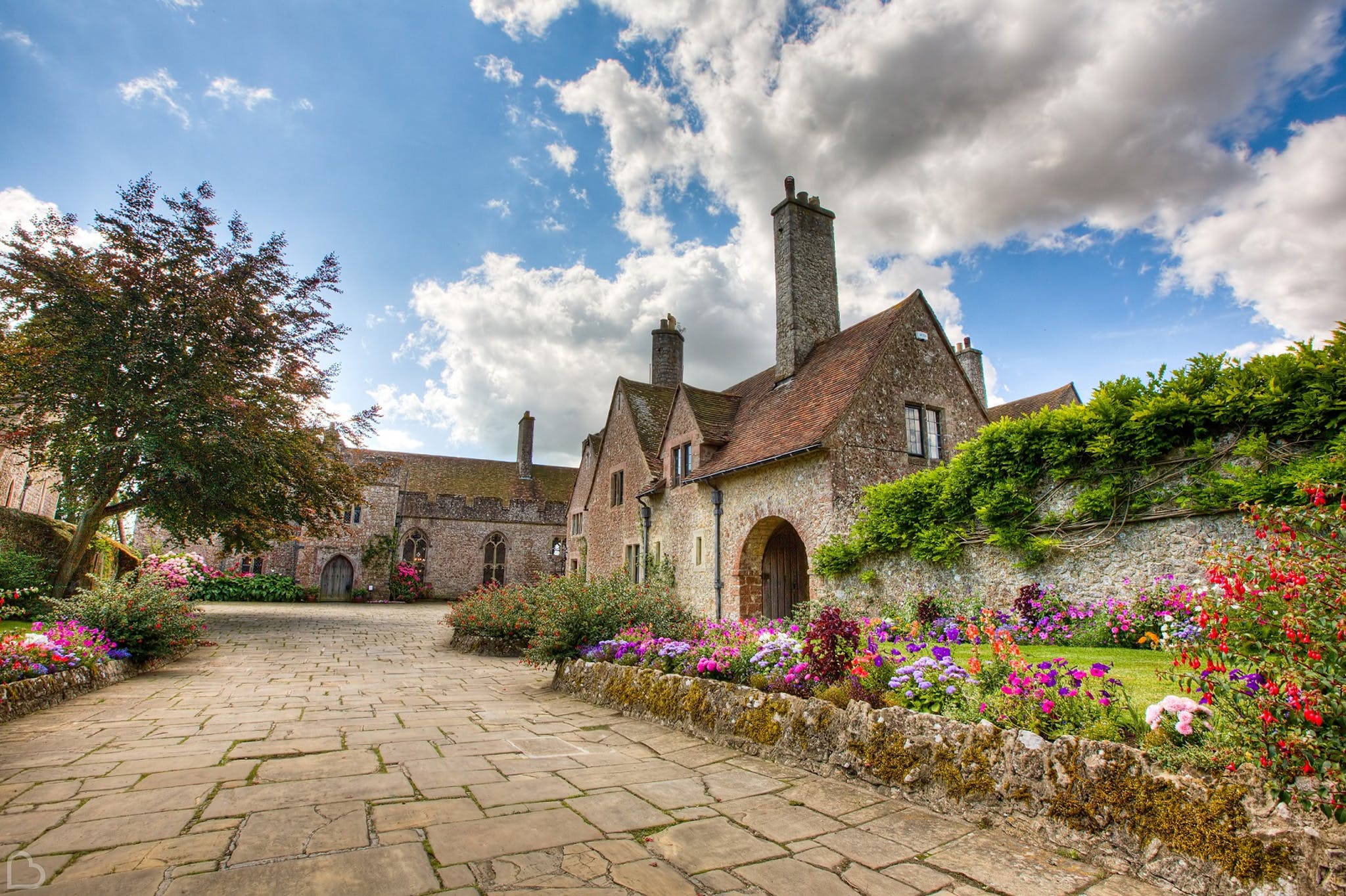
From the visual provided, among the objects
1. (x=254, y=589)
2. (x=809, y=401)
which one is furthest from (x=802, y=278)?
(x=254, y=589)

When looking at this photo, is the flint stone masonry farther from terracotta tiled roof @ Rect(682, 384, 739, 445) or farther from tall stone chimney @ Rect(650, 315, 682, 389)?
tall stone chimney @ Rect(650, 315, 682, 389)

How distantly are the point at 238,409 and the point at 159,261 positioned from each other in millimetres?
3821

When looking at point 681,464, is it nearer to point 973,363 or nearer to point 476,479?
point 973,363

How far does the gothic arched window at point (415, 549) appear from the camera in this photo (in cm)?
3375

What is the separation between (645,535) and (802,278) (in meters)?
8.41

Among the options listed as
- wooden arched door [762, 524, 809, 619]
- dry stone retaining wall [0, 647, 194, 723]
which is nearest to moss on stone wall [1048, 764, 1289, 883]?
dry stone retaining wall [0, 647, 194, 723]

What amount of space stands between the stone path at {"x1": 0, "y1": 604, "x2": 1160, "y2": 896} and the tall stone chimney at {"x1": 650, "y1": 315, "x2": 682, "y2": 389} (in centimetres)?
1807

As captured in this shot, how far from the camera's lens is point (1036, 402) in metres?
19.0

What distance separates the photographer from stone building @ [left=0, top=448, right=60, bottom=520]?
59.1 ft

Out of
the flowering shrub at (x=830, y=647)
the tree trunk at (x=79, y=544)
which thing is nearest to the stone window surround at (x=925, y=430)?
the flowering shrub at (x=830, y=647)

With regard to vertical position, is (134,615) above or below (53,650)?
above

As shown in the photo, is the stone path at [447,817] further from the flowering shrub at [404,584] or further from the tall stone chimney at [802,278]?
the flowering shrub at [404,584]

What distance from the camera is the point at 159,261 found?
1434 cm

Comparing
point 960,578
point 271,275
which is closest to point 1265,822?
point 960,578
